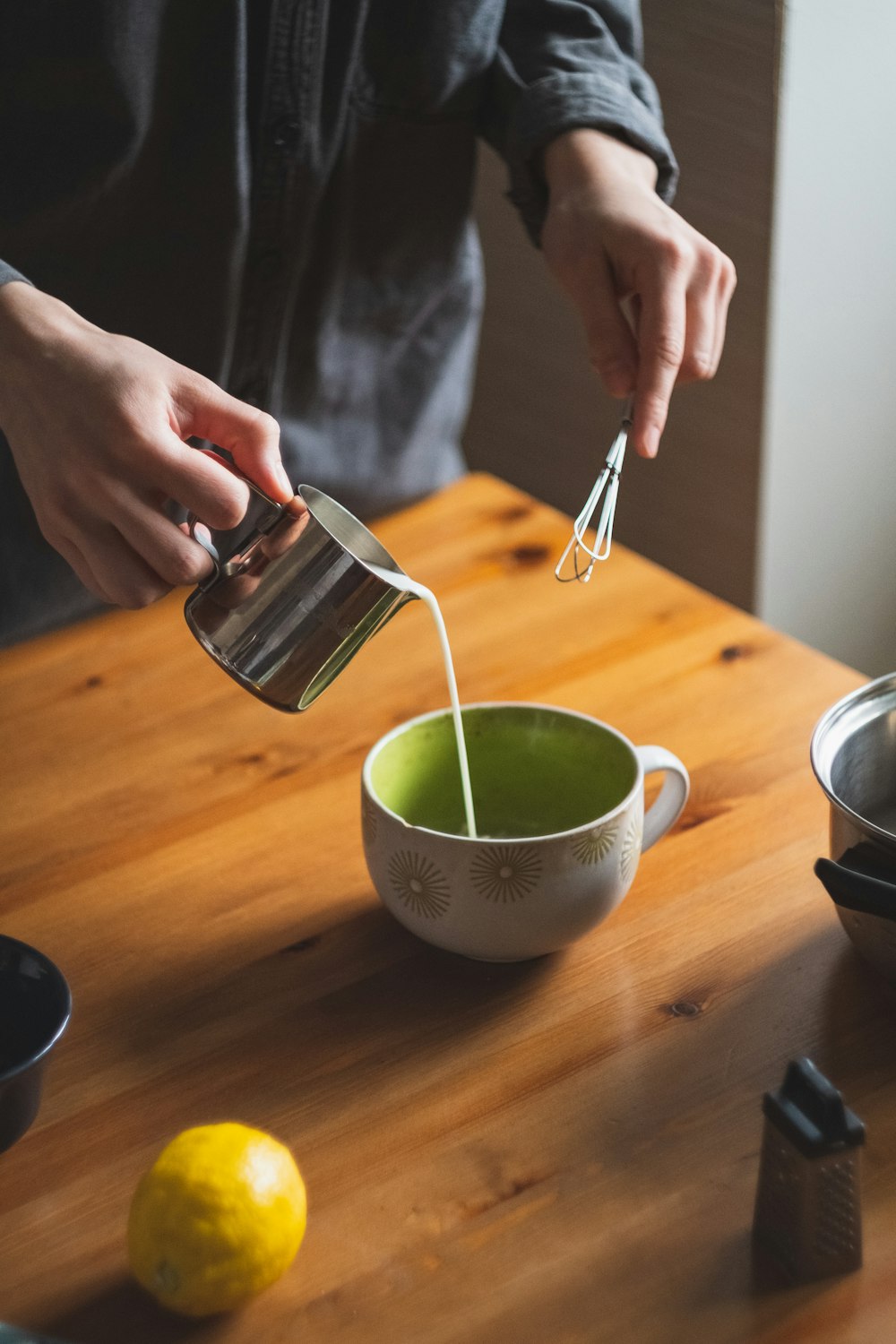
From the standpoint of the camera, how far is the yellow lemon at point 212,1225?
514 millimetres

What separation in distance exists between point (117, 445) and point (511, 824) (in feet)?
1.04

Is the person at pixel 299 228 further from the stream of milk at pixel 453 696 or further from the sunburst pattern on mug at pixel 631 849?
the sunburst pattern on mug at pixel 631 849

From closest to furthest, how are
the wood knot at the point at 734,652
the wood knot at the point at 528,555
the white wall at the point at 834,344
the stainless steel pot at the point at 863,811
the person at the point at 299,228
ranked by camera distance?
1. the stainless steel pot at the point at 863,811
2. the person at the point at 299,228
3. the wood knot at the point at 734,652
4. the wood knot at the point at 528,555
5. the white wall at the point at 834,344

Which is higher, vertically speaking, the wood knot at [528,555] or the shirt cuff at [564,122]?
the shirt cuff at [564,122]

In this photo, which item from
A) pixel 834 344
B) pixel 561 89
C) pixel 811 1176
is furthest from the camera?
pixel 834 344

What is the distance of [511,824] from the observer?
79 cm

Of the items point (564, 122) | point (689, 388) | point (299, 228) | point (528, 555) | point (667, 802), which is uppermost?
point (564, 122)

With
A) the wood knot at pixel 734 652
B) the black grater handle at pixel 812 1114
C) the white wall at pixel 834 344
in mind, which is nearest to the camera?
the black grater handle at pixel 812 1114

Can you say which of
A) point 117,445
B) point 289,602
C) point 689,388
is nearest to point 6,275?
point 117,445

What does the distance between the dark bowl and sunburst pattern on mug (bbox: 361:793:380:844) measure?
0.17 metres

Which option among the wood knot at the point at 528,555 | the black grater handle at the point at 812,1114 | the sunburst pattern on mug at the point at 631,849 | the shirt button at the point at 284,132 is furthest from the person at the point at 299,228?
the black grater handle at the point at 812,1114

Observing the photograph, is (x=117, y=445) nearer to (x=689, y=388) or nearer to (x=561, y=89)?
(x=561, y=89)

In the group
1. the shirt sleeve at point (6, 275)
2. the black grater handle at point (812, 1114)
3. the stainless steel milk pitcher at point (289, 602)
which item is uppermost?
the shirt sleeve at point (6, 275)

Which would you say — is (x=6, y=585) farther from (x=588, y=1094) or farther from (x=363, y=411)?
(x=588, y=1094)
